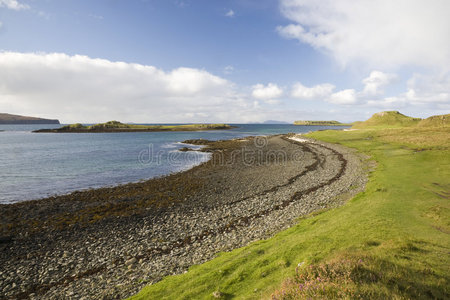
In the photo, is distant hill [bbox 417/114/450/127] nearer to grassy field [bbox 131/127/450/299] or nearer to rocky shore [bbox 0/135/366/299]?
rocky shore [bbox 0/135/366/299]

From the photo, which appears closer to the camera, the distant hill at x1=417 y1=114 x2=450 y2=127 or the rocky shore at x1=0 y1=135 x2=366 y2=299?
the rocky shore at x1=0 y1=135 x2=366 y2=299

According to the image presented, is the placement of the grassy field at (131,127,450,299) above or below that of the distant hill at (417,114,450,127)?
below

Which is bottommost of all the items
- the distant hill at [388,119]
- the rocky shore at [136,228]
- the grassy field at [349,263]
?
the rocky shore at [136,228]

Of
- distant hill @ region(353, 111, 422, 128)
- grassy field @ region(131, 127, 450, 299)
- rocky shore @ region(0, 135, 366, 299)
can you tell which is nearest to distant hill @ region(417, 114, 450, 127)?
distant hill @ region(353, 111, 422, 128)

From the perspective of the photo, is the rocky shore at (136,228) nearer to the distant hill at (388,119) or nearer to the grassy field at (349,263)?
the grassy field at (349,263)

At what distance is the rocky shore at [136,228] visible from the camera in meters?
12.8

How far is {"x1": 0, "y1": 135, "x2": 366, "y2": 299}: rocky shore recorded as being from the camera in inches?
505

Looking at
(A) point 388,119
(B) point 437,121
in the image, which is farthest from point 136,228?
(A) point 388,119

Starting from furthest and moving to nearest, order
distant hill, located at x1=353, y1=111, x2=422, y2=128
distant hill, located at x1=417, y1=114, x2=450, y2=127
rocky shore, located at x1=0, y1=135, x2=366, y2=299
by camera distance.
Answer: distant hill, located at x1=353, y1=111, x2=422, y2=128
distant hill, located at x1=417, y1=114, x2=450, y2=127
rocky shore, located at x1=0, y1=135, x2=366, y2=299

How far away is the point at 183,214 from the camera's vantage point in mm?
22766

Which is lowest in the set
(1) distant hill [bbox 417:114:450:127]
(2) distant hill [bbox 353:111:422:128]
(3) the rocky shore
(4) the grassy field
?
(3) the rocky shore

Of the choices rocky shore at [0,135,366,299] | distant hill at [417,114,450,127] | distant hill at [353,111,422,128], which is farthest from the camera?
distant hill at [353,111,422,128]

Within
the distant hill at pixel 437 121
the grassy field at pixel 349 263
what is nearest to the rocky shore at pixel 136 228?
the grassy field at pixel 349 263

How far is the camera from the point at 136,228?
65.3 feet
